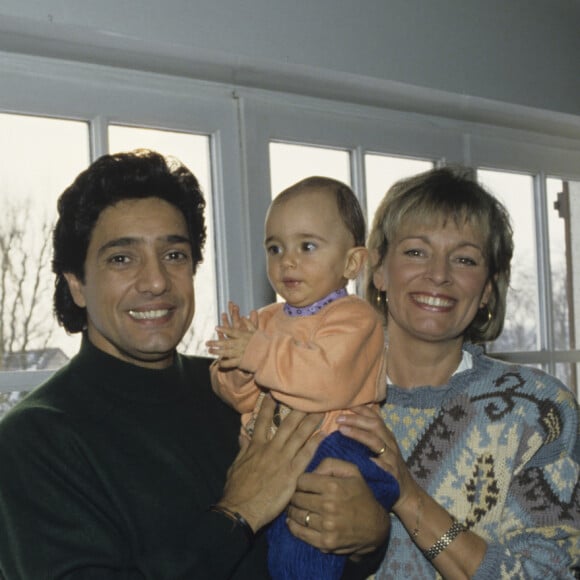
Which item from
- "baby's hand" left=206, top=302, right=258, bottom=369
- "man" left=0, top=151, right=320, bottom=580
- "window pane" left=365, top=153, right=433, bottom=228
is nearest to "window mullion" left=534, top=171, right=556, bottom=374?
"window pane" left=365, top=153, right=433, bottom=228

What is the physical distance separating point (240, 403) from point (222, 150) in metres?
1.03

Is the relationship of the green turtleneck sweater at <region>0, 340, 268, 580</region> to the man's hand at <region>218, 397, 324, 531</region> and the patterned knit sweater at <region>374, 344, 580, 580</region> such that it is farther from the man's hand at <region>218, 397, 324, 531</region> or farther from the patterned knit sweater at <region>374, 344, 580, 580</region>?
the patterned knit sweater at <region>374, 344, 580, 580</region>

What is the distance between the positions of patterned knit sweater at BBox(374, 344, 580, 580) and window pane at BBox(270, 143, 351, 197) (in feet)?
3.51

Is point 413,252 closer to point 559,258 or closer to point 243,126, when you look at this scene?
point 243,126

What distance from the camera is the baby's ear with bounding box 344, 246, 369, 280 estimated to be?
1580 millimetres

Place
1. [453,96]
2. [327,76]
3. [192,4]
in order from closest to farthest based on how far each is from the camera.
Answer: [192,4], [327,76], [453,96]

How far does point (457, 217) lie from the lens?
6.02ft

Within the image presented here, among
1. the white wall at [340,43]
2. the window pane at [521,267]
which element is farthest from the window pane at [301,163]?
the window pane at [521,267]

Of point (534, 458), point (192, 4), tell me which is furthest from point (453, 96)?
point (534, 458)

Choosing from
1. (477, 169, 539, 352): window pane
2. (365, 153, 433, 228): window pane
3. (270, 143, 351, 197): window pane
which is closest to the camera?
(270, 143, 351, 197): window pane

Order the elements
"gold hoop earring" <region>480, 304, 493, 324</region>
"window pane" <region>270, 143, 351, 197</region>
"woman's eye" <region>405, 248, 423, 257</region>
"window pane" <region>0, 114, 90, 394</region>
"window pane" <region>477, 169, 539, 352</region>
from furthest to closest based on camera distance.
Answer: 1. "window pane" <region>477, 169, 539, 352</region>
2. "window pane" <region>270, 143, 351, 197</region>
3. "window pane" <region>0, 114, 90, 394</region>
4. "gold hoop earring" <region>480, 304, 493, 324</region>
5. "woman's eye" <region>405, 248, 423, 257</region>

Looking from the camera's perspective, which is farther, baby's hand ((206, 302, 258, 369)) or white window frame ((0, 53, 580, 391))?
white window frame ((0, 53, 580, 391))

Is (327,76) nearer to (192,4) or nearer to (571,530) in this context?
(192,4)

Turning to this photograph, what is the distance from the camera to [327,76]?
247 centimetres
